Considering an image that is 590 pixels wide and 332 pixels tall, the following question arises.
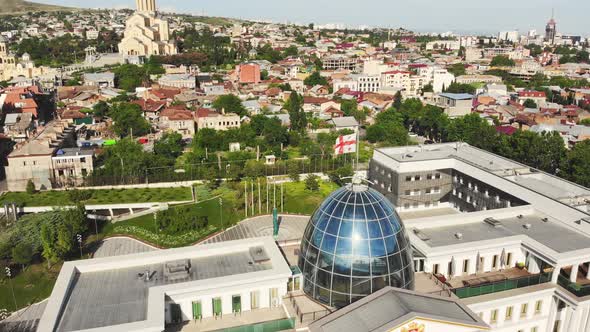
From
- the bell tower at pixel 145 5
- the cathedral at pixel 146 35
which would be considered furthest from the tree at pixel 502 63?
the bell tower at pixel 145 5

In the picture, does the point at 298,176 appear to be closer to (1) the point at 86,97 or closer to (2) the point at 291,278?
(2) the point at 291,278

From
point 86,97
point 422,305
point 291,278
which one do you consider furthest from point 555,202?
point 86,97

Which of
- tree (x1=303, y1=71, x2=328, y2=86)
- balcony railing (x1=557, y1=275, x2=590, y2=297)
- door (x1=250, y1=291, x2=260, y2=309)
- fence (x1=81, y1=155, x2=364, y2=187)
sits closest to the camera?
door (x1=250, y1=291, x2=260, y2=309)

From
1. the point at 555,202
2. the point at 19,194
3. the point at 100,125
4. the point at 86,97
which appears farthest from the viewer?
the point at 86,97

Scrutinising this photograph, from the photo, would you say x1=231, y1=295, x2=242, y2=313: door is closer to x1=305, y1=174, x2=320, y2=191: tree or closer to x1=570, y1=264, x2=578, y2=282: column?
x1=570, y1=264, x2=578, y2=282: column

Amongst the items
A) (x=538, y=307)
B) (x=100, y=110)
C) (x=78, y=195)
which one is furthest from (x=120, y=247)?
(x=100, y=110)

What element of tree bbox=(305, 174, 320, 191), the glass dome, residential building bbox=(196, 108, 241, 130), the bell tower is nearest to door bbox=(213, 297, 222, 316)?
the glass dome

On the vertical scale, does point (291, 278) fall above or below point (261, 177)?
above

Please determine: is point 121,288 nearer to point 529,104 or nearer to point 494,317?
point 494,317
